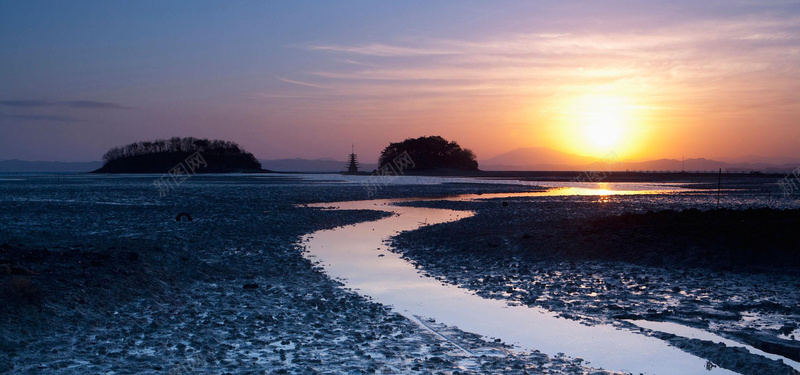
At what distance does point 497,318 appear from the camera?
1086 cm

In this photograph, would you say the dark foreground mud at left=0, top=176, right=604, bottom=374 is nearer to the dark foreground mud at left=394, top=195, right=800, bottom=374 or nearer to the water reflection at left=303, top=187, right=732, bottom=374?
the water reflection at left=303, top=187, right=732, bottom=374

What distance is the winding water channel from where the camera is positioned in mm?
8375

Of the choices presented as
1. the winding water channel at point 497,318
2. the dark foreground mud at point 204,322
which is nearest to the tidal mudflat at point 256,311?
the dark foreground mud at point 204,322

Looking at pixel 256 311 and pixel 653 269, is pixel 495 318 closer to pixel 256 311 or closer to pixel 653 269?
pixel 256 311

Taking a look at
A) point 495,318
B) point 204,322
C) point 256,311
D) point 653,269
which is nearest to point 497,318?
point 495,318

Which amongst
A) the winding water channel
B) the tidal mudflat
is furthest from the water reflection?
the tidal mudflat

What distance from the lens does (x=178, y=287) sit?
1322 centimetres

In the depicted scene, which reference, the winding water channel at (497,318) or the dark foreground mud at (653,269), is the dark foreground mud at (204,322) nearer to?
the winding water channel at (497,318)

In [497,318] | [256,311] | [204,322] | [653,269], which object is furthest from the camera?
[653,269]

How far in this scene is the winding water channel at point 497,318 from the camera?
27.5ft

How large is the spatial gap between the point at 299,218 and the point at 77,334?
21.7 metres

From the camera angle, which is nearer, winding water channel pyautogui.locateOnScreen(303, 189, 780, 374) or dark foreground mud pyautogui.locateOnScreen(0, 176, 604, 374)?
dark foreground mud pyautogui.locateOnScreen(0, 176, 604, 374)

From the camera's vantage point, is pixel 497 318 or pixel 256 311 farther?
pixel 256 311

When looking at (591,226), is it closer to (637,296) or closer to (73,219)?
(637,296)
